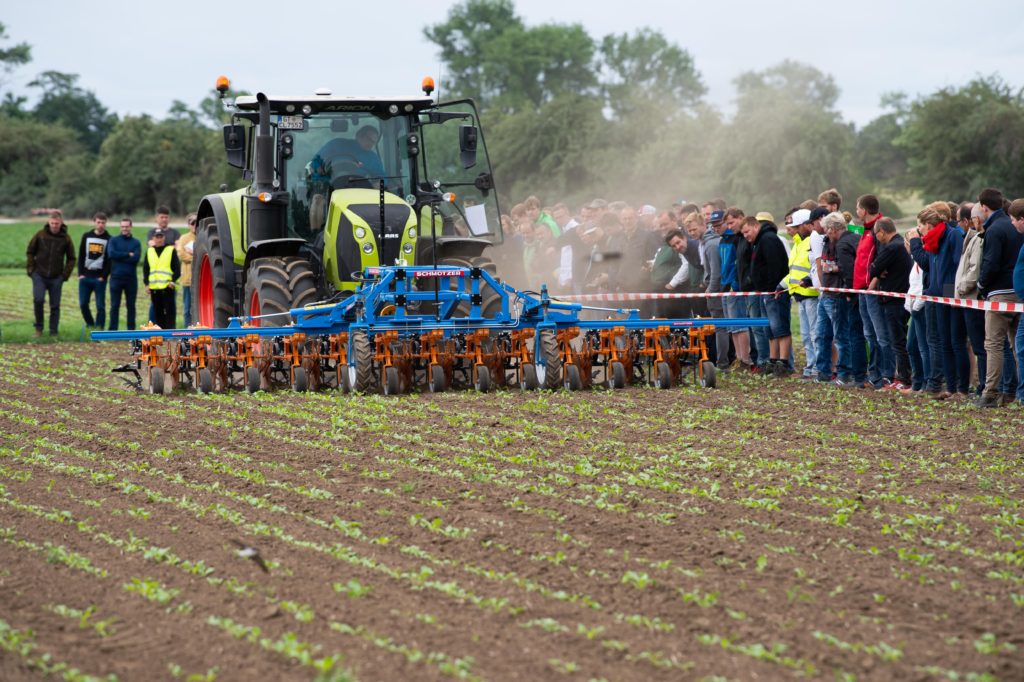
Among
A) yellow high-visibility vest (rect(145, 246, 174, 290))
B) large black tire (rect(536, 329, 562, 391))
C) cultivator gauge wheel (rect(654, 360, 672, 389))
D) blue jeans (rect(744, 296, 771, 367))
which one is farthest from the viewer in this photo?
yellow high-visibility vest (rect(145, 246, 174, 290))

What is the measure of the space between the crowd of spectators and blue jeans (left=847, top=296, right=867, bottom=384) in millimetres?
13

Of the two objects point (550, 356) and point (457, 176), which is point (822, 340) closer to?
point (550, 356)

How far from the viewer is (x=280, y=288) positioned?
11742mm

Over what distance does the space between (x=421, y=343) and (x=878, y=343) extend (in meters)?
4.26

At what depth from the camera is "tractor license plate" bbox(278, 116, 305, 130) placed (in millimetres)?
12078

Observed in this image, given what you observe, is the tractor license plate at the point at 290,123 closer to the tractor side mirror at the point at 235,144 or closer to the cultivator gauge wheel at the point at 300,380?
the tractor side mirror at the point at 235,144

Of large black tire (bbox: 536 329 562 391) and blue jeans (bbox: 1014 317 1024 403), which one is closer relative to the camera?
blue jeans (bbox: 1014 317 1024 403)

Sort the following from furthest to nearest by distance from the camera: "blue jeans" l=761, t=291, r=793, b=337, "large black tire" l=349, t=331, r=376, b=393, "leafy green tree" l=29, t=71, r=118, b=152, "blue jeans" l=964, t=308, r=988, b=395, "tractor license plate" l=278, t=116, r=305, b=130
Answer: "leafy green tree" l=29, t=71, r=118, b=152 < "blue jeans" l=761, t=291, r=793, b=337 < "tractor license plate" l=278, t=116, r=305, b=130 < "blue jeans" l=964, t=308, r=988, b=395 < "large black tire" l=349, t=331, r=376, b=393

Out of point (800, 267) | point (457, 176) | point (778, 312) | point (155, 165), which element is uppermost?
point (155, 165)

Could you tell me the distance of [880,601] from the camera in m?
5.09

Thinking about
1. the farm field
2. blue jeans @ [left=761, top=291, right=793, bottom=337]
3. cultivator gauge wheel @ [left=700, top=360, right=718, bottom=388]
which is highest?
blue jeans @ [left=761, top=291, right=793, bottom=337]

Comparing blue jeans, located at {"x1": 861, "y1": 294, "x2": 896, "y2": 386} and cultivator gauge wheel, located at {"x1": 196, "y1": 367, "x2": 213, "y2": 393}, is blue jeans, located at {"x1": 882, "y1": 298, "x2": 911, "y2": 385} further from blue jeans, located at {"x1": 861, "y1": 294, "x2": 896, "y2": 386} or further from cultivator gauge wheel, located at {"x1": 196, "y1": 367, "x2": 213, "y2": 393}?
cultivator gauge wheel, located at {"x1": 196, "y1": 367, "x2": 213, "y2": 393}

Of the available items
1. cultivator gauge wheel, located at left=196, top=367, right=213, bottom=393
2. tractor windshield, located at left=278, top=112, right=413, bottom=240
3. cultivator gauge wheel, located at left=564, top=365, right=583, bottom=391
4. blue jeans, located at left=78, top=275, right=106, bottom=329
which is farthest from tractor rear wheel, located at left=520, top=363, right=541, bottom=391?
blue jeans, located at left=78, top=275, right=106, bottom=329

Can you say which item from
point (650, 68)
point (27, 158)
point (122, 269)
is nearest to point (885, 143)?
point (650, 68)
